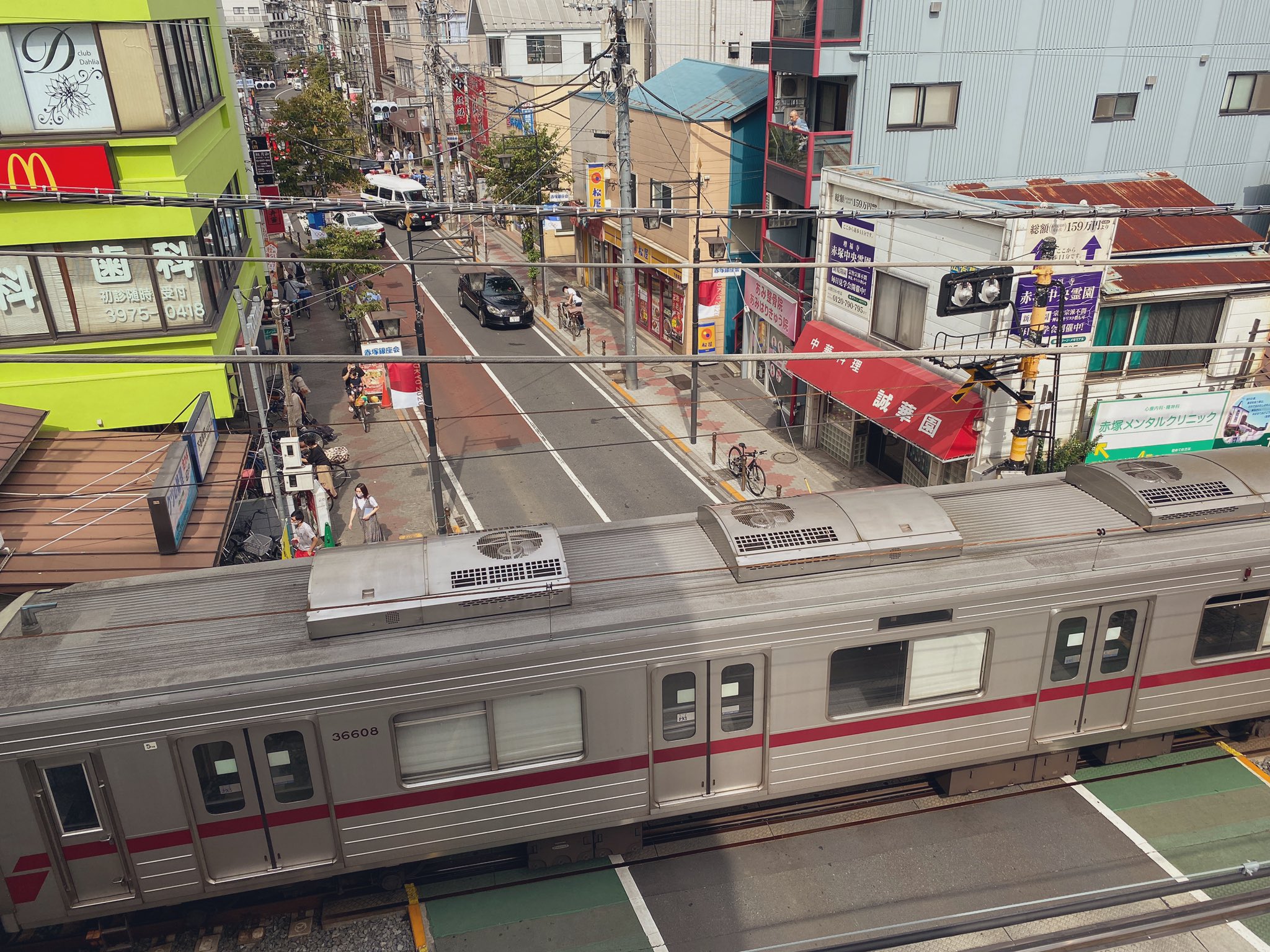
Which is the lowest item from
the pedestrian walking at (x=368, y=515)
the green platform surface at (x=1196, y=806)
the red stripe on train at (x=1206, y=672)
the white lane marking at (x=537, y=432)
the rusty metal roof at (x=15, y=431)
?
the white lane marking at (x=537, y=432)

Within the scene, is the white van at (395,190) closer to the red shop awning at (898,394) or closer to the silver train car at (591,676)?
the red shop awning at (898,394)

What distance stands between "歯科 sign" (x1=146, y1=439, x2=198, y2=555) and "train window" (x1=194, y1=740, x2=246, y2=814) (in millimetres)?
5407

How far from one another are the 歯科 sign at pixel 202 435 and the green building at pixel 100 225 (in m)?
1.60

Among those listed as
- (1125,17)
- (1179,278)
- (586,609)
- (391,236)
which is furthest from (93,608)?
(391,236)

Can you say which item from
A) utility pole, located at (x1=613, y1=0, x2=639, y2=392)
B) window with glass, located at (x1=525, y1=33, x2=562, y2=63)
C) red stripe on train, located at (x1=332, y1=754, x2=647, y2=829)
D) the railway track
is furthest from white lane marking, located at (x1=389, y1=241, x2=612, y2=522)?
window with glass, located at (x1=525, y1=33, x2=562, y2=63)

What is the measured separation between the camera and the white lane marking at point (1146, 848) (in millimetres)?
9977

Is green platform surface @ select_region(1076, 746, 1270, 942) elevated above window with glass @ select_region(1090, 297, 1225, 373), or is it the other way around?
window with glass @ select_region(1090, 297, 1225, 373)

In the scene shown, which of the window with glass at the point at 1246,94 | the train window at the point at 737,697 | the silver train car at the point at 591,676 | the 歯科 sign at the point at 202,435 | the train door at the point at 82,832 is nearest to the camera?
the train door at the point at 82,832

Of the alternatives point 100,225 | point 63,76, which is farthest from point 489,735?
point 63,76

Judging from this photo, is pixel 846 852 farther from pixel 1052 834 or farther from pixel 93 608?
pixel 93 608

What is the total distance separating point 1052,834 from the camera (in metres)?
11.5

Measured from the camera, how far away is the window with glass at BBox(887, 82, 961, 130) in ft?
80.3

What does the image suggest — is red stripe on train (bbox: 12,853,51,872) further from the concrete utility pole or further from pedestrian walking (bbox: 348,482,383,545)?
the concrete utility pole

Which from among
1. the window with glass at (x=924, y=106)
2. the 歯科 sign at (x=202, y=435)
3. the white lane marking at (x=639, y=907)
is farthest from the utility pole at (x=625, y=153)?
the white lane marking at (x=639, y=907)
